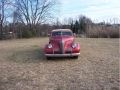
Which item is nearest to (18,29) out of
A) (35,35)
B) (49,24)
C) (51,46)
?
(35,35)

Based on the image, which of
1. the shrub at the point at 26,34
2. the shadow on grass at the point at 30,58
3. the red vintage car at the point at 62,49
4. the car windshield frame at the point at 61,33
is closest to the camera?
the red vintage car at the point at 62,49

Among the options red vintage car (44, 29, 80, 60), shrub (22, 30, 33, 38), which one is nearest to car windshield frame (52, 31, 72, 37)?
red vintage car (44, 29, 80, 60)

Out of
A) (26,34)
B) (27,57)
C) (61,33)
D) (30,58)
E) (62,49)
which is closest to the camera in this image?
(62,49)

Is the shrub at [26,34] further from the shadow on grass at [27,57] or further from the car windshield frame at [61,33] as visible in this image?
the car windshield frame at [61,33]

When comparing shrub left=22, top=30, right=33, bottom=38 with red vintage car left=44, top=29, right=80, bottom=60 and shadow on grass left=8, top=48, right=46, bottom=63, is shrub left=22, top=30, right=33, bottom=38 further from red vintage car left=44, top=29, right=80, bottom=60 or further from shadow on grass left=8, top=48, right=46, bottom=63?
red vintage car left=44, top=29, right=80, bottom=60

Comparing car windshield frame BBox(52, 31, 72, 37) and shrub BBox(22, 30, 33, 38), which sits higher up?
shrub BBox(22, 30, 33, 38)

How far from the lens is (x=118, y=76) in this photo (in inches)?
169

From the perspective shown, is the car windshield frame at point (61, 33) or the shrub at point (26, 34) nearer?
the car windshield frame at point (61, 33)

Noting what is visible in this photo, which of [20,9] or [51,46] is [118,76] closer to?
[51,46]

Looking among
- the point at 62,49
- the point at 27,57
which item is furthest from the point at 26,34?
the point at 62,49

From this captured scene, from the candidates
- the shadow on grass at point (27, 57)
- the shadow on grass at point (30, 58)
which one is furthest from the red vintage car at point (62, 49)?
the shadow on grass at point (27, 57)

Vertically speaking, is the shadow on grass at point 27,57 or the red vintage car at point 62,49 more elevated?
the red vintage car at point 62,49

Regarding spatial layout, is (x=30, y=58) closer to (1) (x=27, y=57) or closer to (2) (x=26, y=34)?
(1) (x=27, y=57)

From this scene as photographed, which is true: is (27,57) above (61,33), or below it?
below
